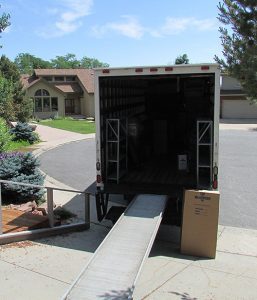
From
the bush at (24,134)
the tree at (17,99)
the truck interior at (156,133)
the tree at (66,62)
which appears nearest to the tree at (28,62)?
the tree at (66,62)

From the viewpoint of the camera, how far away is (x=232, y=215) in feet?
32.7

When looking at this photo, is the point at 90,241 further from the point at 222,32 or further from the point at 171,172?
the point at 222,32

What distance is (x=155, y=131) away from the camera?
1354 centimetres

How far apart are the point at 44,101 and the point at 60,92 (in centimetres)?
229

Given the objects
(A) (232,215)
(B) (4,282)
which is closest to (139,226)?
(B) (4,282)

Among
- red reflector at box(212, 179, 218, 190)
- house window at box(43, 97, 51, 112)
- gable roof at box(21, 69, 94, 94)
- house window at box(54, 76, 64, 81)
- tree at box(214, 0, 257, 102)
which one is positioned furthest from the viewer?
house window at box(54, 76, 64, 81)

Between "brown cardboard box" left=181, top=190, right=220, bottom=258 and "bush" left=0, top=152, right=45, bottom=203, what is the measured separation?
4.48m

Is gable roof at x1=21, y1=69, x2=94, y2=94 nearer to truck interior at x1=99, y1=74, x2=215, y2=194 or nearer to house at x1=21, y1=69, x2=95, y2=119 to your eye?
house at x1=21, y1=69, x2=95, y2=119

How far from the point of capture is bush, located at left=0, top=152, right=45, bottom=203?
1009cm

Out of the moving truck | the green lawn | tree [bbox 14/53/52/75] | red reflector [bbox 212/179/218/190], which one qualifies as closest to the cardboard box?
the moving truck

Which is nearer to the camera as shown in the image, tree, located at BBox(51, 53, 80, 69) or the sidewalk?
the sidewalk

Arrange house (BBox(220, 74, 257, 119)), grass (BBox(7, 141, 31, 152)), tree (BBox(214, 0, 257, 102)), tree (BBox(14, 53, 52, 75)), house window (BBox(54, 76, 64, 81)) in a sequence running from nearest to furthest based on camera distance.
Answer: tree (BBox(214, 0, 257, 102)), grass (BBox(7, 141, 31, 152)), house (BBox(220, 74, 257, 119)), house window (BBox(54, 76, 64, 81)), tree (BBox(14, 53, 52, 75))

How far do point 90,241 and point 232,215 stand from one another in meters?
3.97

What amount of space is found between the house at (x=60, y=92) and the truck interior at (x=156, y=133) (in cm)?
3632
